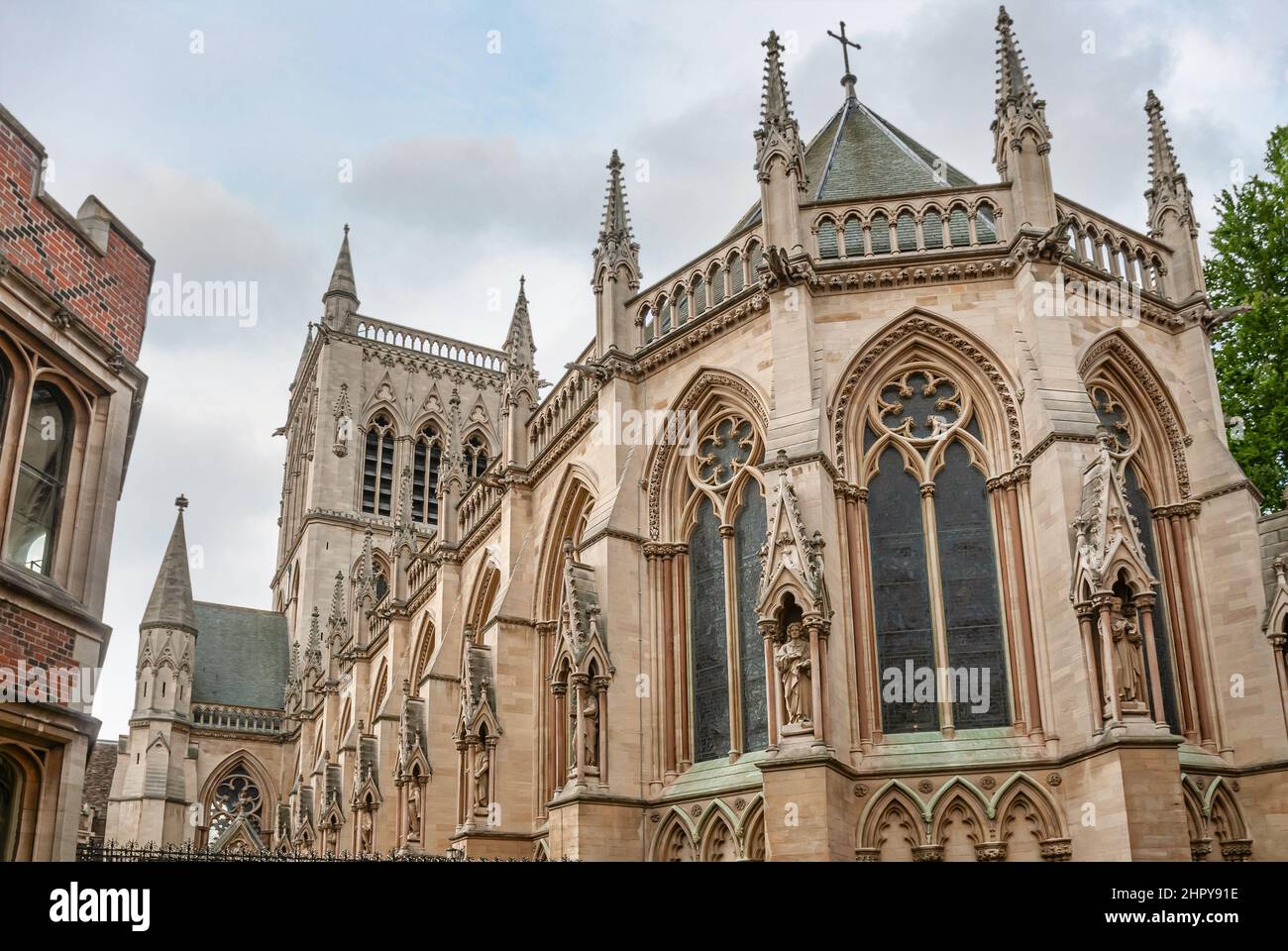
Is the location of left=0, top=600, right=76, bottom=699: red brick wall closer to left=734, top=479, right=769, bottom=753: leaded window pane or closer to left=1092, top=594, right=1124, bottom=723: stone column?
left=734, top=479, right=769, bottom=753: leaded window pane

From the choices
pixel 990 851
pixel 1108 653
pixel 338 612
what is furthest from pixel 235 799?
pixel 1108 653

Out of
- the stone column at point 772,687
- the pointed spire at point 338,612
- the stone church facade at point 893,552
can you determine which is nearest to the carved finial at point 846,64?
the stone church facade at point 893,552

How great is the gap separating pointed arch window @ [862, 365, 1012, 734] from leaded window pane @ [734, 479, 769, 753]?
182 centimetres

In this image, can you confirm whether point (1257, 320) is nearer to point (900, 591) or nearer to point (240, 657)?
point (900, 591)

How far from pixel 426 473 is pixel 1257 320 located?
1516 inches

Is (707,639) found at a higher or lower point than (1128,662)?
higher

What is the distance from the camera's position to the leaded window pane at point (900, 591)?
15.8 meters

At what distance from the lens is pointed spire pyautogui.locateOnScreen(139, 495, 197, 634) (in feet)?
161

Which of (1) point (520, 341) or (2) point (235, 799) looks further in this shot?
(2) point (235, 799)

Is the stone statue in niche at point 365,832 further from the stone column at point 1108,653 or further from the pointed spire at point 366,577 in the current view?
the stone column at point 1108,653

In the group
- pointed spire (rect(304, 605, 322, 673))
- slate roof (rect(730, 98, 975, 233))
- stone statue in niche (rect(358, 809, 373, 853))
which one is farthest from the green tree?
pointed spire (rect(304, 605, 322, 673))

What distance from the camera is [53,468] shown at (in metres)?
11.1

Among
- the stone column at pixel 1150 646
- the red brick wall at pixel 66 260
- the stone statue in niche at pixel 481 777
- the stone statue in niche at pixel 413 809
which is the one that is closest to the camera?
the red brick wall at pixel 66 260

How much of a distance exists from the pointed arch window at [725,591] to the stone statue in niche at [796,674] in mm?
2118
